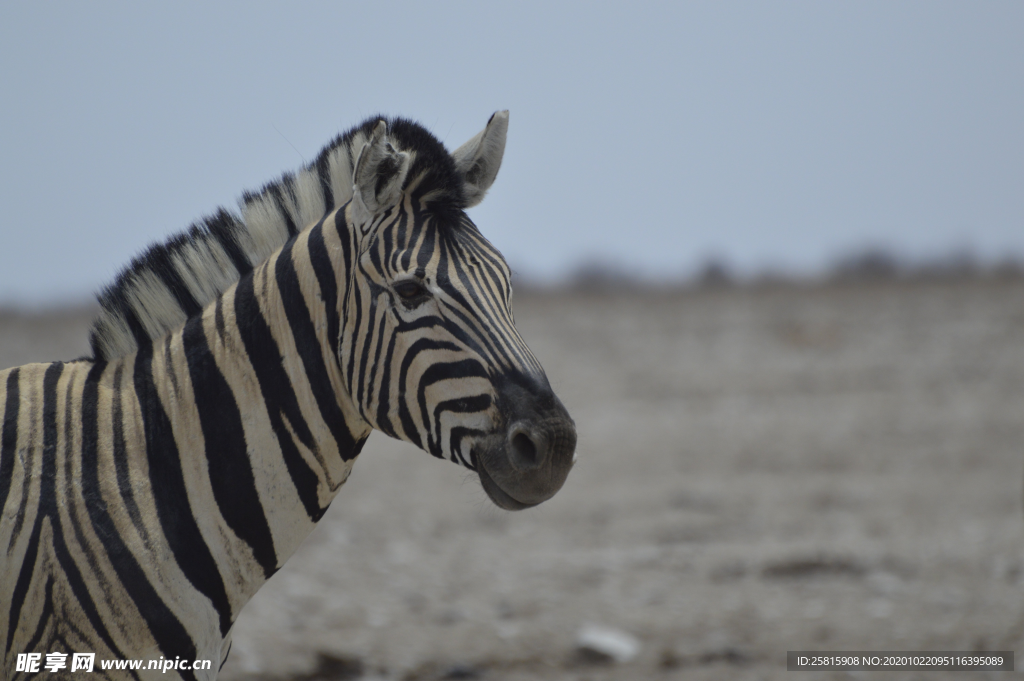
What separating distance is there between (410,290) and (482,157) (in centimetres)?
63

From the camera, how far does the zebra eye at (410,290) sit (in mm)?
2387

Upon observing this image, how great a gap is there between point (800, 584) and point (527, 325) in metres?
15.7

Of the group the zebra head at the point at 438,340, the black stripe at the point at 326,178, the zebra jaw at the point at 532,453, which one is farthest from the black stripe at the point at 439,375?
the black stripe at the point at 326,178

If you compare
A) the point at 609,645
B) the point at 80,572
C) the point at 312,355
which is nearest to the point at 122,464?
the point at 80,572

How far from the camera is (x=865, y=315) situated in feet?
75.1

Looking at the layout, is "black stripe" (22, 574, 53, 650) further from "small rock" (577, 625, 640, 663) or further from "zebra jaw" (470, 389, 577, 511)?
"small rock" (577, 625, 640, 663)

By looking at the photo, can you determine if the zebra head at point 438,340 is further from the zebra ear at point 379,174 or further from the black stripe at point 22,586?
the black stripe at point 22,586

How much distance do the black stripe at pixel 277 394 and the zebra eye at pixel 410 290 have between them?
48 centimetres

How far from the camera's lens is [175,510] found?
2449 mm

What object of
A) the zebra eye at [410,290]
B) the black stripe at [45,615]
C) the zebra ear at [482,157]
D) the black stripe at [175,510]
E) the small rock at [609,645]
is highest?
A: the zebra ear at [482,157]

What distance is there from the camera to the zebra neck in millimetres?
2512

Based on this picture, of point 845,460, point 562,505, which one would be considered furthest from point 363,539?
point 845,460

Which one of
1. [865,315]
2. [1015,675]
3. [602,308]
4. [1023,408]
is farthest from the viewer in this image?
[602,308]

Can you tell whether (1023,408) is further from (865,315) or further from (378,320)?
(378,320)
